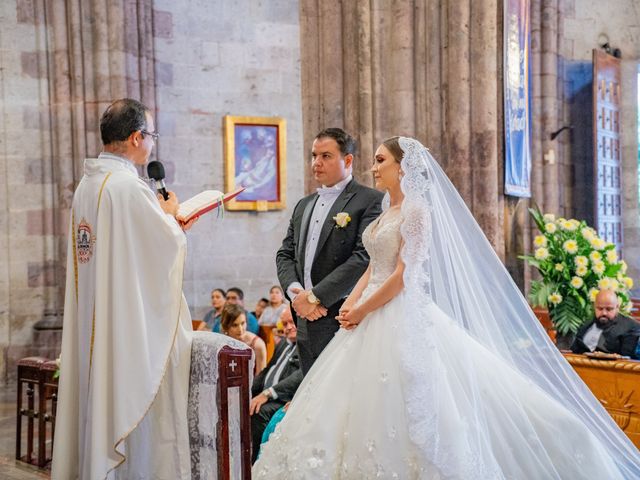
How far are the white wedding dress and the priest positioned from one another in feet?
2.12

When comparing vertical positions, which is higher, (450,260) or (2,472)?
(450,260)

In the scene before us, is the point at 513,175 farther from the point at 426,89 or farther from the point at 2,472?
the point at 2,472

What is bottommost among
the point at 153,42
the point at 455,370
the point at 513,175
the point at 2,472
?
the point at 2,472

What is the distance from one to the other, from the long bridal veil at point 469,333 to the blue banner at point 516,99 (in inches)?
137

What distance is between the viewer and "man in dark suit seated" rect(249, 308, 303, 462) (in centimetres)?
448

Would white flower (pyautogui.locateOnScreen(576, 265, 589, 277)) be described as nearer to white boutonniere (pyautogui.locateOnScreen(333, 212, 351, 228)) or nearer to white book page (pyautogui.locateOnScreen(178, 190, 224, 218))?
white boutonniere (pyautogui.locateOnScreen(333, 212, 351, 228))

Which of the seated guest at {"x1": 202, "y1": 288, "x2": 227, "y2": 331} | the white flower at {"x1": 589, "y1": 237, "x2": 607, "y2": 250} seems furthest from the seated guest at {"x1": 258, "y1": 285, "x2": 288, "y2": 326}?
the white flower at {"x1": 589, "y1": 237, "x2": 607, "y2": 250}

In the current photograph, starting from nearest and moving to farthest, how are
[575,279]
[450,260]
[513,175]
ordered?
[450,260] < [575,279] < [513,175]

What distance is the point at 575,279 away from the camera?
6.15 meters

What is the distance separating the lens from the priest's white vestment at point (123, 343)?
2.99m

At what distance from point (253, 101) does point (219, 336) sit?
7610 millimetres

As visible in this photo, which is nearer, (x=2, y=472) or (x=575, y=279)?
(x=2, y=472)

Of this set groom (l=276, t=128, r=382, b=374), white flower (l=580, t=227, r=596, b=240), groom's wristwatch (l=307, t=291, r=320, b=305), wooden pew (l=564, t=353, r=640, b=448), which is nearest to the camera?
groom's wristwatch (l=307, t=291, r=320, b=305)

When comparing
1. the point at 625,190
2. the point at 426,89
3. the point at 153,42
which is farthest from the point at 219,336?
the point at 625,190
